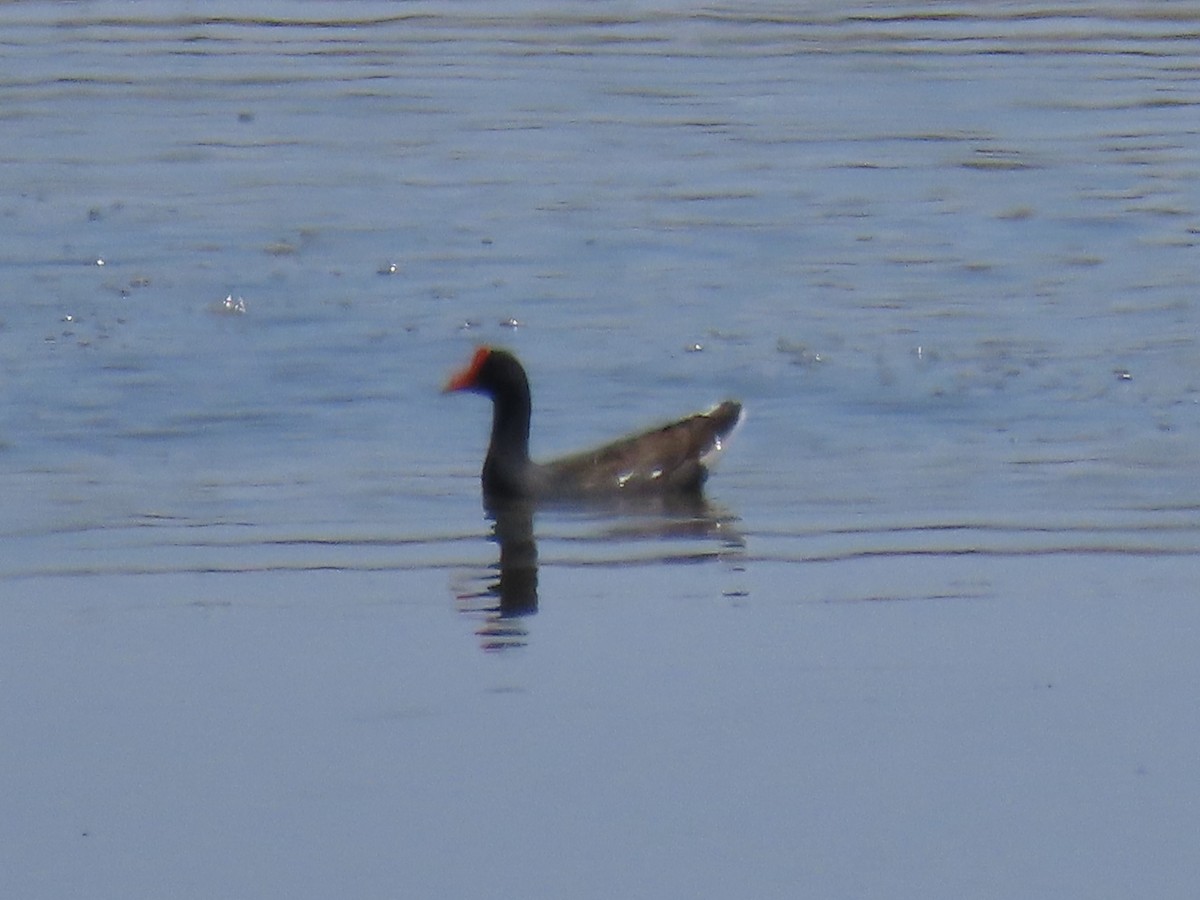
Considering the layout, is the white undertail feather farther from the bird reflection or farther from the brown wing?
the bird reflection

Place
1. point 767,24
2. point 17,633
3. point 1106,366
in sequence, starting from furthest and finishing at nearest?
point 767,24
point 1106,366
point 17,633

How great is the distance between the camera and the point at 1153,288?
19422 mm

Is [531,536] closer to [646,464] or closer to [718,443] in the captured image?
[646,464]

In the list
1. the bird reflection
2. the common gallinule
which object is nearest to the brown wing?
the common gallinule

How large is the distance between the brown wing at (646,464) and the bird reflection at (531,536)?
14 centimetres

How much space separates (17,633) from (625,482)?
4.36 m

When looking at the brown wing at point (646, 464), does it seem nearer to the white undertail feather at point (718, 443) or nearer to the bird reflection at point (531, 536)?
the white undertail feather at point (718, 443)

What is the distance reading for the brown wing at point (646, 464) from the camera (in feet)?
46.4

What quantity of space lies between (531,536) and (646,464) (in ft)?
4.50

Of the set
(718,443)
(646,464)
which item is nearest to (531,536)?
(646,464)

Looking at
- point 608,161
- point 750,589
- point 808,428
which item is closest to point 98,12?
point 608,161

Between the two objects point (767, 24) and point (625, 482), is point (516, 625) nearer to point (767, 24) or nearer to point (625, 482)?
point (625, 482)

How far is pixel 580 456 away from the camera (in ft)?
47.3

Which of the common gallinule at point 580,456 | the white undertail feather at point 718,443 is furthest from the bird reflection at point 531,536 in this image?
the white undertail feather at point 718,443
